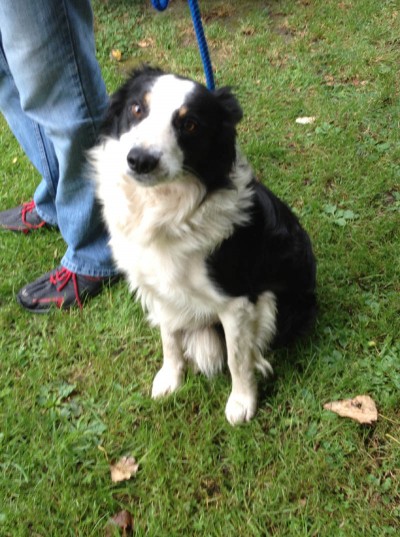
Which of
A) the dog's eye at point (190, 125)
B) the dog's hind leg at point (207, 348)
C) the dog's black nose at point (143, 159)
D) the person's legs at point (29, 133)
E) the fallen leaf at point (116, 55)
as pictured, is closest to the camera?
the dog's black nose at point (143, 159)

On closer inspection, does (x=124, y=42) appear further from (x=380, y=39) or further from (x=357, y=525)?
(x=357, y=525)

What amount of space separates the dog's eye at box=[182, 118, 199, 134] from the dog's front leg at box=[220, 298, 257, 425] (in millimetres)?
645

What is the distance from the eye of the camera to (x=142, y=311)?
269cm

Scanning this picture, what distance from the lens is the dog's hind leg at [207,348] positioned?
89.6 inches

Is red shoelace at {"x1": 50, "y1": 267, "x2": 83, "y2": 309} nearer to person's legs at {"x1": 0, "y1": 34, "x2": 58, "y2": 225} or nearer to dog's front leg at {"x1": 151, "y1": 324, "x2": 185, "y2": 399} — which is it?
person's legs at {"x1": 0, "y1": 34, "x2": 58, "y2": 225}

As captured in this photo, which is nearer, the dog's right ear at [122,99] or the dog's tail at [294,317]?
the dog's right ear at [122,99]

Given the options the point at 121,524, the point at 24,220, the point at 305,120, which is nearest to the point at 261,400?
the point at 121,524

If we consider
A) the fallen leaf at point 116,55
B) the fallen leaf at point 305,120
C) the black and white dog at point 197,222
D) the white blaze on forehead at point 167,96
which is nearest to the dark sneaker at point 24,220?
the black and white dog at point 197,222

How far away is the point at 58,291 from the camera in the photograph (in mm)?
2746

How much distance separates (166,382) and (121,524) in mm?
621

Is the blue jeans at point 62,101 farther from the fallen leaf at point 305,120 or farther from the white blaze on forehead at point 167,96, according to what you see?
the fallen leaf at point 305,120

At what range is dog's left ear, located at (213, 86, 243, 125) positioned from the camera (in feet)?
6.23

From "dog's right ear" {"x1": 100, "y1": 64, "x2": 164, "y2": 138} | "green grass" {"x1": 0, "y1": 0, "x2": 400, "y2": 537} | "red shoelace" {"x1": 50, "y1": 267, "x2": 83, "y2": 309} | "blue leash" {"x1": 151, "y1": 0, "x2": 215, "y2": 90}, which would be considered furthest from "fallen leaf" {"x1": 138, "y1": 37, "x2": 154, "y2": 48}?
"dog's right ear" {"x1": 100, "y1": 64, "x2": 164, "y2": 138}

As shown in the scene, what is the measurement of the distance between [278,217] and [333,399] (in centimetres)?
81
